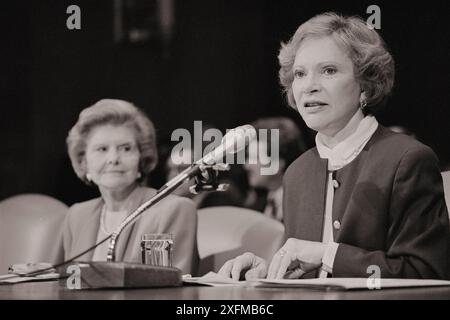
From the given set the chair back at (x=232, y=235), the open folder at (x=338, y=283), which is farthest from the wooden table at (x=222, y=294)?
the chair back at (x=232, y=235)

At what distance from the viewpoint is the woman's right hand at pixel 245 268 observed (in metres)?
2.31

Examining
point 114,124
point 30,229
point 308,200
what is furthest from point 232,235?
point 30,229

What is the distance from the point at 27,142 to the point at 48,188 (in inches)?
7.8

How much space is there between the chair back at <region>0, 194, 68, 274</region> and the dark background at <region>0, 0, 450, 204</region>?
0.05 meters

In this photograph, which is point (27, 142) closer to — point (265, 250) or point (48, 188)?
point (48, 188)

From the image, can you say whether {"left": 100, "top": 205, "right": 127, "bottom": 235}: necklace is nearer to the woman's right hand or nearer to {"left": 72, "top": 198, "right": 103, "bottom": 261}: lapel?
{"left": 72, "top": 198, "right": 103, "bottom": 261}: lapel

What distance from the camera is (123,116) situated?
2.99m

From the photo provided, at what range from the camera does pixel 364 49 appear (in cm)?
255

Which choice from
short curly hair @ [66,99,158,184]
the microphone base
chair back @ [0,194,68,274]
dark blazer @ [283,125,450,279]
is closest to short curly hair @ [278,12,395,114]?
dark blazer @ [283,125,450,279]

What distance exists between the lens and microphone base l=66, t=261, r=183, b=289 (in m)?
1.89

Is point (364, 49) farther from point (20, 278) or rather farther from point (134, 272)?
point (20, 278)

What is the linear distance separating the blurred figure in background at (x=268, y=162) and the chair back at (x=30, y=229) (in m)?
0.76

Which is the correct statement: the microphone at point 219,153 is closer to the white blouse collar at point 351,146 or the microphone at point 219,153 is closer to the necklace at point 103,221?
the white blouse collar at point 351,146
